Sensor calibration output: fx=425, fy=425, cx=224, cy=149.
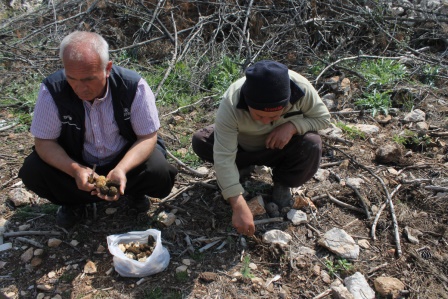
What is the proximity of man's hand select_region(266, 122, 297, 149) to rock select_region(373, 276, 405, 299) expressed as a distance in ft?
2.92

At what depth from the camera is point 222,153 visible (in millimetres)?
2348

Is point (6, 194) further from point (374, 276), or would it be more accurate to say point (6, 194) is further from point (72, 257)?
point (374, 276)

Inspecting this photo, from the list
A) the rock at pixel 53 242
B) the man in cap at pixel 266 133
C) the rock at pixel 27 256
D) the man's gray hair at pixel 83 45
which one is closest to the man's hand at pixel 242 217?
the man in cap at pixel 266 133

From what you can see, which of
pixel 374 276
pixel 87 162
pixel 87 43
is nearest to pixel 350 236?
pixel 374 276

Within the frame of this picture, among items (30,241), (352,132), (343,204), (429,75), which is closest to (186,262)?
→ (30,241)

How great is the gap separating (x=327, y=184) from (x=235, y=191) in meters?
0.93

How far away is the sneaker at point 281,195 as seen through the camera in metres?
2.72

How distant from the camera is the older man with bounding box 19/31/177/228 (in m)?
2.15

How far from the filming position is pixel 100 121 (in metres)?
2.41

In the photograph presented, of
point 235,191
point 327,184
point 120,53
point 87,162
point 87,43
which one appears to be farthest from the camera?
point 120,53

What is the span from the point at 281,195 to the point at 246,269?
0.59 metres

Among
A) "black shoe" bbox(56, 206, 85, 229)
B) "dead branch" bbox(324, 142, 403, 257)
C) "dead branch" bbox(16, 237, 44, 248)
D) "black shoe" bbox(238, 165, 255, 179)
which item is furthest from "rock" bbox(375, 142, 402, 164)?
"dead branch" bbox(16, 237, 44, 248)

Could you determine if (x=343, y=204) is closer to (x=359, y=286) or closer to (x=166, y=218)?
(x=359, y=286)

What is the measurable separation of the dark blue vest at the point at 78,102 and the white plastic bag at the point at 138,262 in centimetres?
61
